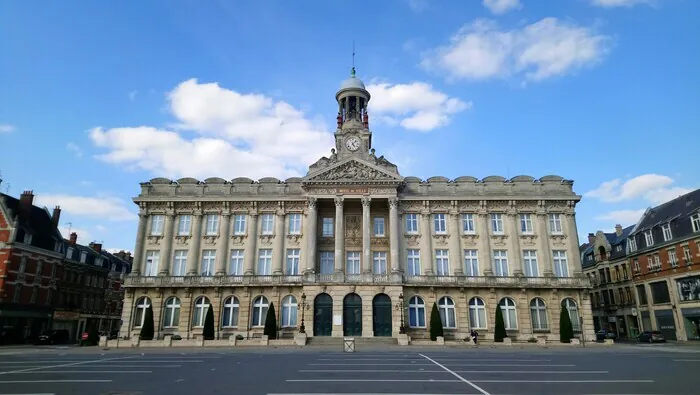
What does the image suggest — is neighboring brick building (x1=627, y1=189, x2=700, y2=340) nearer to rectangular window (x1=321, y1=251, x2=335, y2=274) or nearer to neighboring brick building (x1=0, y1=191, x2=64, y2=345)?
rectangular window (x1=321, y1=251, x2=335, y2=274)

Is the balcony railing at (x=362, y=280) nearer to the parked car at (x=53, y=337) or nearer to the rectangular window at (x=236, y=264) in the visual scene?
the rectangular window at (x=236, y=264)

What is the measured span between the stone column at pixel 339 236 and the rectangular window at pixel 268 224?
24.7 feet

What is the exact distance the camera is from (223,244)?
155ft

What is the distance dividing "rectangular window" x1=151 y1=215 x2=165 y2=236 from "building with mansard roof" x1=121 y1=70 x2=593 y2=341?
117 millimetres

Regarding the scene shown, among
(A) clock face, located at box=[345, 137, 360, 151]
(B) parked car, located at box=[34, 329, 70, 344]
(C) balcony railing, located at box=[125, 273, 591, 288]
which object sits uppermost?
(A) clock face, located at box=[345, 137, 360, 151]

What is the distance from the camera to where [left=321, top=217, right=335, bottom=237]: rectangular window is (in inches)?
1890

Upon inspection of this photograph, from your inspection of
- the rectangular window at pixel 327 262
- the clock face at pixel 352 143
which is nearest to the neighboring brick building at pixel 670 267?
the clock face at pixel 352 143

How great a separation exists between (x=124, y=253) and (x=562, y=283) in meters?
73.3

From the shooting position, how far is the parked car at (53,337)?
48594mm

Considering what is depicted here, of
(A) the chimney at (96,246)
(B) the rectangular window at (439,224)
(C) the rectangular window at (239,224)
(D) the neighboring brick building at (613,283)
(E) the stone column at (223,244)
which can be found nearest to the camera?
(E) the stone column at (223,244)

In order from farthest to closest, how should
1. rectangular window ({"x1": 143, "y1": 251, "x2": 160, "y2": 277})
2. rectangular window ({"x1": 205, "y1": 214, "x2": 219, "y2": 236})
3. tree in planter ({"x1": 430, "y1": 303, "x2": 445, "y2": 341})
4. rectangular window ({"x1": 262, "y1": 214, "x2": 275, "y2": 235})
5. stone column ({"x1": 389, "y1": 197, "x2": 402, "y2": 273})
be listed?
1. rectangular window ({"x1": 205, "y1": 214, "x2": 219, "y2": 236})
2. rectangular window ({"x1": 262, "y1": 214, "x2": 275, "y2": 235})
3. rectangular window ({"x1": 143, "y1": 251, "x2": 160, "y2": 277})
4. stone column ({"x1": 389, "y1": 197, "x2": 402, "y2": 273})
5. tree in planter ({"x1": 430, "y1": 303, "x2": 445, "y2": 341})

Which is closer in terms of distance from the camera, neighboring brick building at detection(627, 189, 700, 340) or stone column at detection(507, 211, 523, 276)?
stone column at detection(507, 211, 523, 276)

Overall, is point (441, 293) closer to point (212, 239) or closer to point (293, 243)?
point (293, 243)

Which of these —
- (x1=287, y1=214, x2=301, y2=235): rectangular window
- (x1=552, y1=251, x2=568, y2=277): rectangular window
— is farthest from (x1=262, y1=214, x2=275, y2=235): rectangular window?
(x1=552, y1=251, x2=568, y2=277): rectangular window
